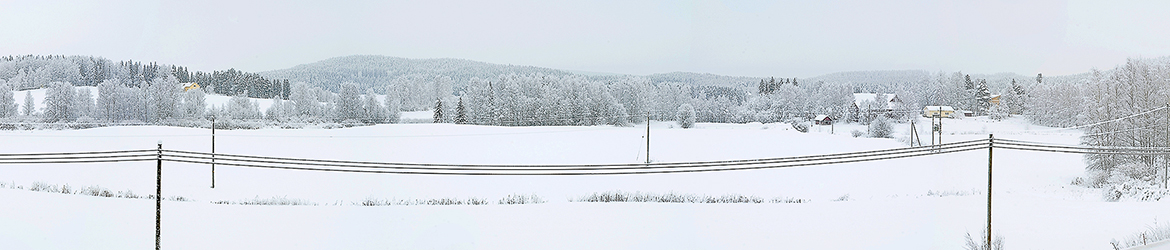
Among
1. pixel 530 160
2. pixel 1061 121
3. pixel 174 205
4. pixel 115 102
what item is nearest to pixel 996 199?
pixel 174 205

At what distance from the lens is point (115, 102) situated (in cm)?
5219

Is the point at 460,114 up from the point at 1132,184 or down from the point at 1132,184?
up

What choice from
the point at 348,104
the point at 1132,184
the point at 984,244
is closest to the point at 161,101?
the point at 348,104

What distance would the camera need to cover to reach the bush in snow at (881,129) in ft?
150

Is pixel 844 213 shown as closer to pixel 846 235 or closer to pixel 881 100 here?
pixel 846 235

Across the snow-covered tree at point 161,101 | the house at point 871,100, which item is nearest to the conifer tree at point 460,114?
the snow-covered tree at point 161,101

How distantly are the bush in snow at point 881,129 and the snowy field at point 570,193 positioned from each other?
196 inches

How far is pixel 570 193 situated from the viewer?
65.1 feet

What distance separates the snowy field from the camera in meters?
9.18

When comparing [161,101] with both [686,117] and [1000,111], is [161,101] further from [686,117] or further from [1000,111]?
[1000,111]

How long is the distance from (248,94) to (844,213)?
7850cm

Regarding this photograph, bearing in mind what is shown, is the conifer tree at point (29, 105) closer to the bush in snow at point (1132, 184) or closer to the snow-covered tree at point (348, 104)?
the snow-covered tree at point (348, 104)

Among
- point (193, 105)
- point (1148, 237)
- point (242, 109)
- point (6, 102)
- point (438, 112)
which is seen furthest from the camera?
point (438, 112)

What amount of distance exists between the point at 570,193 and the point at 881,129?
33.6 m
